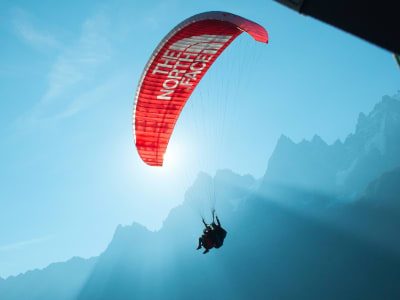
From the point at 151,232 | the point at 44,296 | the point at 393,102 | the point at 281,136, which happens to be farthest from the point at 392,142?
the point at 44,296

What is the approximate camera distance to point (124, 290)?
128 m

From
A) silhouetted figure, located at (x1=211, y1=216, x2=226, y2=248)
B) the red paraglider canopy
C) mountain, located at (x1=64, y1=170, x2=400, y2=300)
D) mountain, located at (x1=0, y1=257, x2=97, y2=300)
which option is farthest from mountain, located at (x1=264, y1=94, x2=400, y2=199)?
mountain, located at (x1=0, y1=257, x2=97, y2=300)

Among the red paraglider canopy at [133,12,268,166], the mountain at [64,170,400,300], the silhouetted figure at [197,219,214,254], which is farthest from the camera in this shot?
the mountain at [64,170,400,300]

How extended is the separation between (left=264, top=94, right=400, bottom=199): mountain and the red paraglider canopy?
111586mm

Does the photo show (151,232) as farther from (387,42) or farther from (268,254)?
(387,42)

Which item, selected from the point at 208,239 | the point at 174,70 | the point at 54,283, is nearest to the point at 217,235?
the point at 208,239

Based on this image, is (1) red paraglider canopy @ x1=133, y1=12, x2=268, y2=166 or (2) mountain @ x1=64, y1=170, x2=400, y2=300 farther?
(2) mountain @ x1=64, y1=170, x2=400, y2=300

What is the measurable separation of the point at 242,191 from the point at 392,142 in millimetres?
70121

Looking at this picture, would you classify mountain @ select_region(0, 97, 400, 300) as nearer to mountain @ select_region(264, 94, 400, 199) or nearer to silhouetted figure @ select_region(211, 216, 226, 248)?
mountain @ select_region(264, 94, 400, 199)

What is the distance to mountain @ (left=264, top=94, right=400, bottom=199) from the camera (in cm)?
11188

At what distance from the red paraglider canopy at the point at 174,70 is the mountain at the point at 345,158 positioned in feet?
366

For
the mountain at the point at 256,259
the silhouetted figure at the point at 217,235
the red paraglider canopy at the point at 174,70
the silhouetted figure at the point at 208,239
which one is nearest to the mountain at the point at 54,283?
the mountain at the point at 256,259

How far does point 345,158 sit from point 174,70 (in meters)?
140

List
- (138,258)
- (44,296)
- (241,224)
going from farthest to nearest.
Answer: (44,296)
(138,258)
(241,224)
